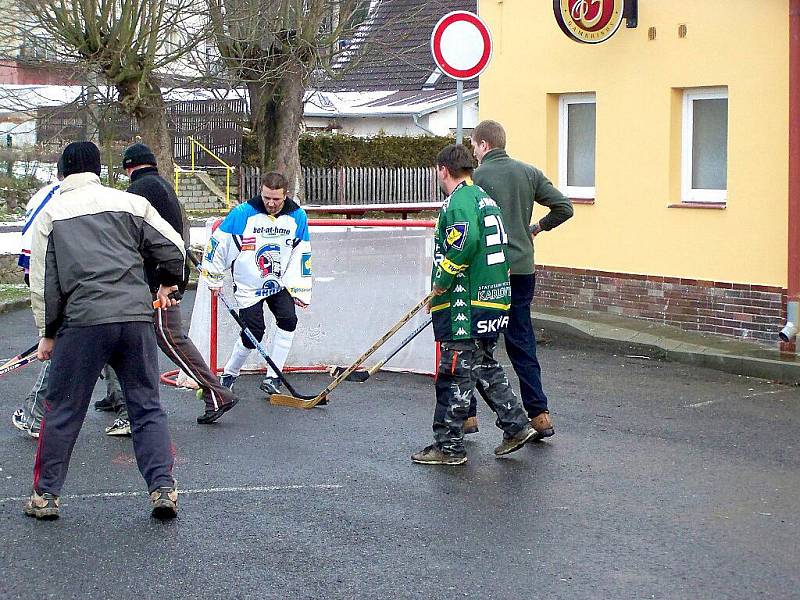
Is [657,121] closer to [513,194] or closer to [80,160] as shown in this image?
[513,194]

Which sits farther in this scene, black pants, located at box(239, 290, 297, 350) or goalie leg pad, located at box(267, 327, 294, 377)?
goalie leg pad, located at box(267, 327, 294, 377)

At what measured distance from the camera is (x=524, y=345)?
7.78 metres

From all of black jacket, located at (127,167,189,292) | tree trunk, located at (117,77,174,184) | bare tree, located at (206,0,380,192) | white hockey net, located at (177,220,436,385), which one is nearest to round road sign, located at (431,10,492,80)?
white hockey net, located at (177,220,436,385)

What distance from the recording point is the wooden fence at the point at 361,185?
108ft

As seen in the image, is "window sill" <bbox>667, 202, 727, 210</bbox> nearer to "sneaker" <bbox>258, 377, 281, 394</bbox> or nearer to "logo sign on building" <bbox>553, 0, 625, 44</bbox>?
"logo sign on building" <bbox>553, 0, 625, 44</bbox>

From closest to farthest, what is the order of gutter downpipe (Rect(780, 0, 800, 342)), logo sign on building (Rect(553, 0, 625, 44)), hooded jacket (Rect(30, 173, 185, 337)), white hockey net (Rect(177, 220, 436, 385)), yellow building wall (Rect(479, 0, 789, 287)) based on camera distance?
hooded jacket (Rect(30, 173, 185, 337)) < white hockey net (Rect(177, 220, 436, 385)) < gutter downpipe (Rect(780, 0, 800, 342)) < yellow building wall (Rect(479, 0, 789, 287)) < logo sign on building (Rect(553, 0, 625, 44))

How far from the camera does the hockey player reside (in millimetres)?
6934

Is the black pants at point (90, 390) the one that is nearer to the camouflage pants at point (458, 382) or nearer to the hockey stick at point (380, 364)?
the camouflage pants at point (458, 382)

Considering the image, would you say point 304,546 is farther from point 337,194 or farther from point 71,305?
point 337,194

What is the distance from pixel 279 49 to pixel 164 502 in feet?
42.9

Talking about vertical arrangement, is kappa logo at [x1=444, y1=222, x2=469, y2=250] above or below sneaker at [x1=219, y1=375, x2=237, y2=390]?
above

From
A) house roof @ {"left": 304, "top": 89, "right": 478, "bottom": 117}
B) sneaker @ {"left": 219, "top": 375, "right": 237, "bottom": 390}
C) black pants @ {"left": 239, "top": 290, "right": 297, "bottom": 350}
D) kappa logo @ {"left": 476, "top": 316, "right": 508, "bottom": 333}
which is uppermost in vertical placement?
house roof @ {"left": 304, "top": 89, "right": 478, "bottom": 117}

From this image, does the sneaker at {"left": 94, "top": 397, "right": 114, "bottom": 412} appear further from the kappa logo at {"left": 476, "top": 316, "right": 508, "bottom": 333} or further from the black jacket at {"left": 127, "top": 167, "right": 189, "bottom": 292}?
the kappa logo at {"left": 476, "top": 316, "right": 508, "bottom": 333}

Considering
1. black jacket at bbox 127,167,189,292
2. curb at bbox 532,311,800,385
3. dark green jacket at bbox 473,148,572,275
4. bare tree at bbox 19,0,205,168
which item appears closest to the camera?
dark green jacket at bbox 473,148,572,275
